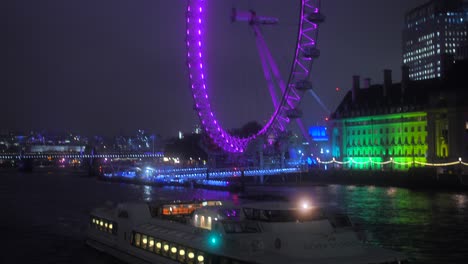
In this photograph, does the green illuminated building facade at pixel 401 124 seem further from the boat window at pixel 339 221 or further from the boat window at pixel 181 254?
the boat window at pixel 181 254

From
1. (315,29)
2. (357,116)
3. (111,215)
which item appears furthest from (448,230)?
(357,116)

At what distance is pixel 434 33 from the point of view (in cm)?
16712

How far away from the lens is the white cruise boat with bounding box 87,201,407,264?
1579cm

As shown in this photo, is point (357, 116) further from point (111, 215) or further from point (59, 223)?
point (111, 215)

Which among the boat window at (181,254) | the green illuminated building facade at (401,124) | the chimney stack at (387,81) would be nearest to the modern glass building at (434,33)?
the green illuminated building facade at (401,124)

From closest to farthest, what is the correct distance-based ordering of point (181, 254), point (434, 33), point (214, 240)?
1. point (214, 240)
2. point (181, 254)
3. point (434, 33)

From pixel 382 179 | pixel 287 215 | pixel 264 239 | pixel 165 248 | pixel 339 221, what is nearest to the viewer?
pixel 264 239

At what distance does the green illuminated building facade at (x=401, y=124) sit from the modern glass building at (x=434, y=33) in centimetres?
6661

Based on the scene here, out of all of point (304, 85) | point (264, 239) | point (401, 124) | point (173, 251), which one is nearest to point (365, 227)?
point (173, 251)

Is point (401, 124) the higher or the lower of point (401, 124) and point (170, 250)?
the higher

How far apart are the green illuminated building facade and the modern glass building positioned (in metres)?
66.6

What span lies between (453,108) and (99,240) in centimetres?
6024

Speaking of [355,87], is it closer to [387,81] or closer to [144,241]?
[387,81]

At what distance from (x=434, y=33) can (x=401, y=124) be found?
83.0 metres
